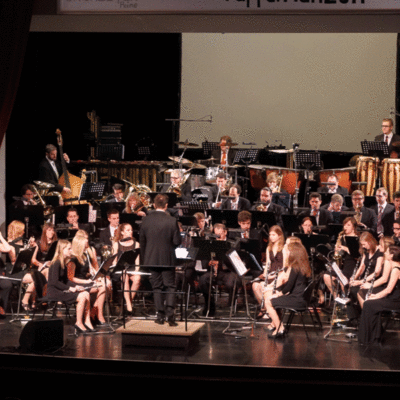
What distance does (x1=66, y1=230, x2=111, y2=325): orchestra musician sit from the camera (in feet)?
27.7

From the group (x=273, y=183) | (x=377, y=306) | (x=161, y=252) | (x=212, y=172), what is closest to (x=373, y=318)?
(x=377, y=306)

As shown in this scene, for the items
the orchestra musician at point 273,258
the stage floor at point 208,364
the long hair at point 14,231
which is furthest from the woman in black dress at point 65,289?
the orchestra musician at point 273,258

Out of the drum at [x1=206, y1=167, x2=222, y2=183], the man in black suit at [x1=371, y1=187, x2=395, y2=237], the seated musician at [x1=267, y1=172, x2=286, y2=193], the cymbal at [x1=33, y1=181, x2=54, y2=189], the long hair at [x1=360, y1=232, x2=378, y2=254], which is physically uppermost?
the drum at [x1=206, y1=167, x2=222, y2=183]

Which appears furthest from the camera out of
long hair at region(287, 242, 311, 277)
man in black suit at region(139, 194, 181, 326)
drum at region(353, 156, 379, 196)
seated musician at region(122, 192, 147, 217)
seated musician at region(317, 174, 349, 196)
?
drum at region(353, 156, 379, 196)

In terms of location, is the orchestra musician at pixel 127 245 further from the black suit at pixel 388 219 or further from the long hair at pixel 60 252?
the black suit at pixel 388 219

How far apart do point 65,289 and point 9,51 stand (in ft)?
11.0

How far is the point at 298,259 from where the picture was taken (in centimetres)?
814

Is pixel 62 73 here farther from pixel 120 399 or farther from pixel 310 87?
pixel 120 399

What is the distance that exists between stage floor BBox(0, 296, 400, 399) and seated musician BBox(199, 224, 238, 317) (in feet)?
4.31

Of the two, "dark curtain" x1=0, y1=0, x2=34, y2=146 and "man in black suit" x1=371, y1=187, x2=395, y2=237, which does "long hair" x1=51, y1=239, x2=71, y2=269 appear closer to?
"dark curtain" x1=0, y1=0, x2=34, y2=146

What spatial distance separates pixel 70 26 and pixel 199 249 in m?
3.18

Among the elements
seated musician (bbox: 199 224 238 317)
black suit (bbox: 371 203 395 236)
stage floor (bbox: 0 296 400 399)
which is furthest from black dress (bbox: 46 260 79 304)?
black suit (bbox: 371 203 395 236)

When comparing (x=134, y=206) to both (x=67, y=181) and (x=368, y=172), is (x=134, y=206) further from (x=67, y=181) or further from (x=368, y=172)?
(x=368, y=172)

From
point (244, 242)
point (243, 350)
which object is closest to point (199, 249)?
point (244, 242)
